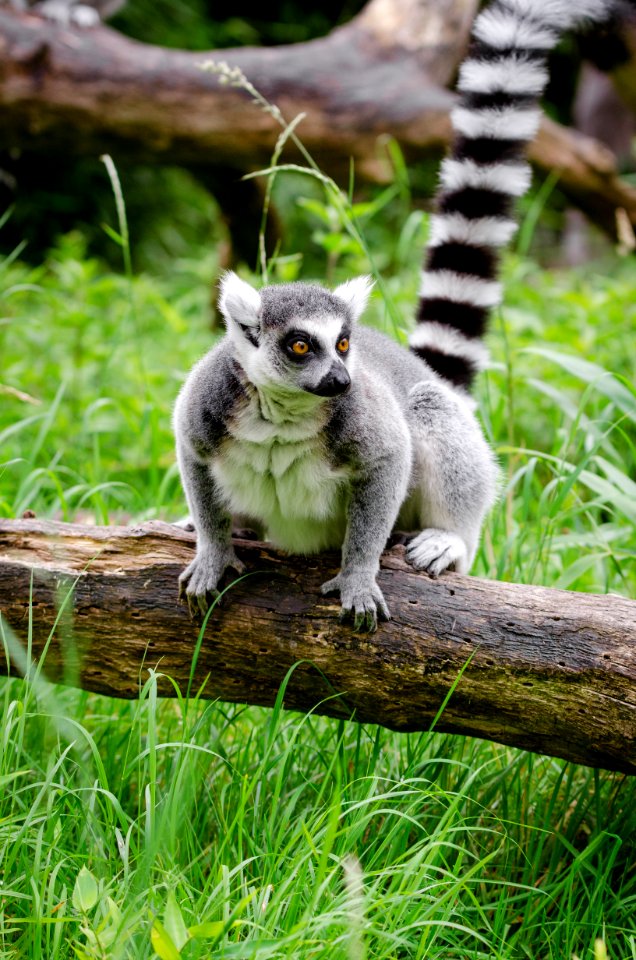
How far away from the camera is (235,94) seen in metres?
6.61

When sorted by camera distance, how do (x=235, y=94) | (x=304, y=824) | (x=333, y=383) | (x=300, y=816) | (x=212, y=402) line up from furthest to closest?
(x=235, y=94) → (x=212, y=402) → (x=333, y=383) → (x=300, y=816) → (x=304, y=824)

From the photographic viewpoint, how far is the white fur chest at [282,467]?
2969 mm

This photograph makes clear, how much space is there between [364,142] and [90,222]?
748cm

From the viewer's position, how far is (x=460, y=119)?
3.92 meters

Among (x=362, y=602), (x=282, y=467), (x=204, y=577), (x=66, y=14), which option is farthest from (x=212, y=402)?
(x=66, y=14)

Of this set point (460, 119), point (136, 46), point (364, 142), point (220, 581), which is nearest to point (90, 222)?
point (136, 46)

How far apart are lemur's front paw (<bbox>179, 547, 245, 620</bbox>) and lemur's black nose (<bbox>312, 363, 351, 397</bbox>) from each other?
692mm

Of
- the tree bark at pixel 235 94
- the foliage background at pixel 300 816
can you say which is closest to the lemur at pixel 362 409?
the foliage background at pixel 300 816

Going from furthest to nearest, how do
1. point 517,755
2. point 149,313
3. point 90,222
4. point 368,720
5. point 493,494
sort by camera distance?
point 90,222, point 149,313, point 493,494, point 517,755, point 368,720

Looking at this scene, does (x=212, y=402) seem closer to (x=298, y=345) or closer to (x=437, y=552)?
(x=298, y=345)

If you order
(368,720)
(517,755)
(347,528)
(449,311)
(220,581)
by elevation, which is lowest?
(517,755)

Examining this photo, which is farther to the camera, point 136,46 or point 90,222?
point 90,222

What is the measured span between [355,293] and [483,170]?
1.13m

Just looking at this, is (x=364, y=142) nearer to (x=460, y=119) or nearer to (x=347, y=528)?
(x=460, y=119)
